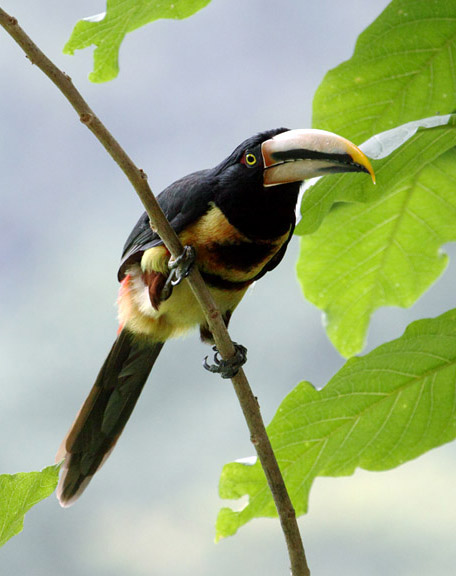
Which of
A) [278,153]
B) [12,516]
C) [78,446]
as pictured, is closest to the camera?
[12,516]

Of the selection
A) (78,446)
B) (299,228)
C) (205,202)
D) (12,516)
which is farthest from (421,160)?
(78,446)

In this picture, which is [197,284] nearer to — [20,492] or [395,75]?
[20,492]

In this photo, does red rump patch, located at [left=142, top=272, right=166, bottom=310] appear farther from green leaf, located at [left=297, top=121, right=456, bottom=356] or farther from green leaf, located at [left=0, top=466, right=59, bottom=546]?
green leaf, located at [left=0, top=466, right=59, bottom=546]

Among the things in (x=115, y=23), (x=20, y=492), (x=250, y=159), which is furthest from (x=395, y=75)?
(x=20, y=492)

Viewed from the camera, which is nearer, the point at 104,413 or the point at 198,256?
the point at 198,256

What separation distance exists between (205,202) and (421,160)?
2.55 ft

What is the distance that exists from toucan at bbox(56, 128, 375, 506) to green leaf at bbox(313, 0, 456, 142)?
122mm

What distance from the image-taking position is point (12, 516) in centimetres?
136

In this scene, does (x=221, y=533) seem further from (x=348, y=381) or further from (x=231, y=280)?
(x=231, y=280)

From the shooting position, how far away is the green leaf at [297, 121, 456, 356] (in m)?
2.12

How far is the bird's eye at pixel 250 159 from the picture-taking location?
86.5 inches

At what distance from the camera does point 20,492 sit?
4.48 ft

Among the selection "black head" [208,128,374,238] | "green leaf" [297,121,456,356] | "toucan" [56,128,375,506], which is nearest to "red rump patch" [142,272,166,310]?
"toucan" [56,128,375,506]

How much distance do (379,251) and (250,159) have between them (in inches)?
18.1
